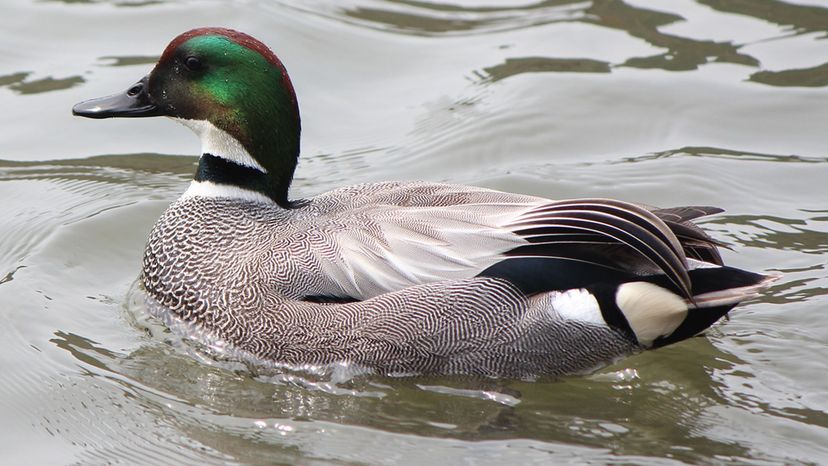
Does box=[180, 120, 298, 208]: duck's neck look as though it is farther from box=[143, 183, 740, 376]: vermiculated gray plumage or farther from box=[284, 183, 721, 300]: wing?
box=[284, 183, 721, 300]: wing

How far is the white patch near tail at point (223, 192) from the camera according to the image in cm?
672

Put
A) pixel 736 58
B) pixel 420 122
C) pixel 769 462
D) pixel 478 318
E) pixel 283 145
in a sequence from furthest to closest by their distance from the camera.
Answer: pixel 736 58 < pixel 420 122 < pixel 283 145 < pixel 478 318 < pixel 769 462

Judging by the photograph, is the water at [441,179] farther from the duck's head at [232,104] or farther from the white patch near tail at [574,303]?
the duck's head at [232,104]

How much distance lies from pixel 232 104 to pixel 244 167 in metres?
0.34

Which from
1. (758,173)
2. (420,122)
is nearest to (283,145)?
(420,122)

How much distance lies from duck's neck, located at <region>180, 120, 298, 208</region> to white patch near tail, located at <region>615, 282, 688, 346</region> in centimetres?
188

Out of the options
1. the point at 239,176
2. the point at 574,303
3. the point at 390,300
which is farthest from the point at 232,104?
the point at 574,303

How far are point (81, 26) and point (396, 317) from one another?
18.0 ft

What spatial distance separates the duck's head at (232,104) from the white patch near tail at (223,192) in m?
0.01

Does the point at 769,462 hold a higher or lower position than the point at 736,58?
lower

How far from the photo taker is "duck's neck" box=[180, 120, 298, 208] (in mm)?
6668

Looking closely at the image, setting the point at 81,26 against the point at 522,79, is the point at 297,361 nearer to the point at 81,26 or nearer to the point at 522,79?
the point at 522,79

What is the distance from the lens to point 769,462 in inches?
217

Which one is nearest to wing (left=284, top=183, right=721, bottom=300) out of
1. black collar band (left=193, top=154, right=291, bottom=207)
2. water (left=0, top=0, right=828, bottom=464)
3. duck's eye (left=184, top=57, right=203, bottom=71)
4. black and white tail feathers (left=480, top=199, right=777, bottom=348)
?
black and white tail feathers (left=480, top=199, right=777, bottom=348)
